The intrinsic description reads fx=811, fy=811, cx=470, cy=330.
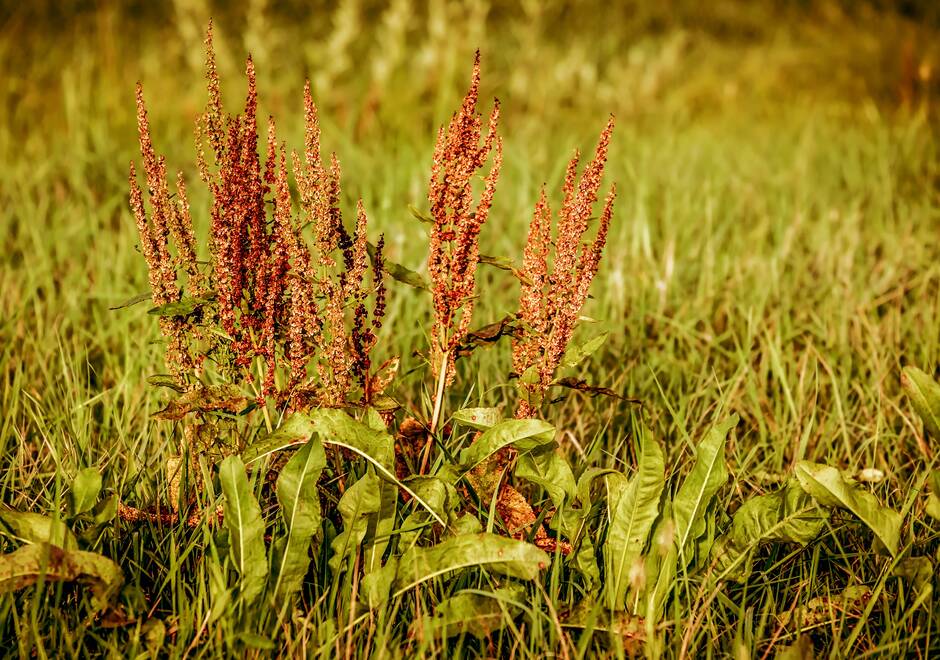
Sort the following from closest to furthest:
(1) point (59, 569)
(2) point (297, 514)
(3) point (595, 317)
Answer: (1) point (59, 569) → (2) point (297, 514) → (3) point (595, 317)

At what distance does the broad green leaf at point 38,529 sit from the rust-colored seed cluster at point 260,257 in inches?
14.8

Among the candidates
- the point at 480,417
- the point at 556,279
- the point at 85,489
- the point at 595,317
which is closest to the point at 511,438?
the point at 480,417

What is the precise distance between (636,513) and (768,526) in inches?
11.7

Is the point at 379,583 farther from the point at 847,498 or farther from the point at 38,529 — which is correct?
the point at 847,498

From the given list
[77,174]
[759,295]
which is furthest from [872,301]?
[77,174]

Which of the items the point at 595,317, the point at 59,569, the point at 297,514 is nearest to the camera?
the point at 59,569

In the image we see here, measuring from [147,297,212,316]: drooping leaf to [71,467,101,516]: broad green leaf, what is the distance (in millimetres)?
331

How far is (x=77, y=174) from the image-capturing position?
3.89 m

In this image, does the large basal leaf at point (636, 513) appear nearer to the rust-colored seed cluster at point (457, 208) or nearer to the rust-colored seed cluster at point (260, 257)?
the rust-colored seed cluster at point (457, 208)

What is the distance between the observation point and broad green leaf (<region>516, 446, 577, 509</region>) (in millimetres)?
1687

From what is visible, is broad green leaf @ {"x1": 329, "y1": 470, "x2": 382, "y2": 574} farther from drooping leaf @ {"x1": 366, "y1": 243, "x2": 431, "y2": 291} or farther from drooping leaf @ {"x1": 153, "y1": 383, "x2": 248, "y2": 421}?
drooping leaf @ {"x1": 366, "y1": 243, "x2": 431, "y2": 291}

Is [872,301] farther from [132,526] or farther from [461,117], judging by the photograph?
[132,526]

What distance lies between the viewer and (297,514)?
1.55 metres

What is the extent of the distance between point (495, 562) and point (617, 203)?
8.93ft
